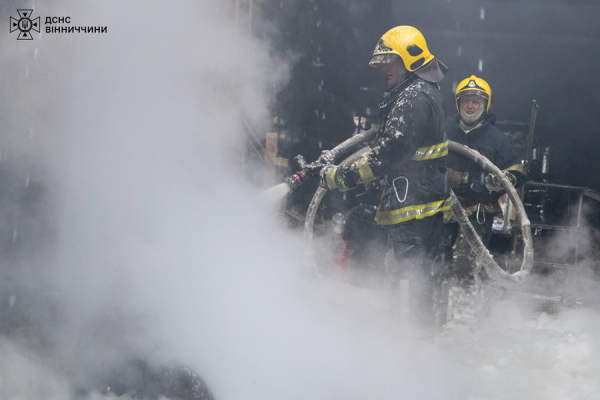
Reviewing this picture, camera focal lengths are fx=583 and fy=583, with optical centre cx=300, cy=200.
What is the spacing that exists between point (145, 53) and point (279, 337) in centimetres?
232

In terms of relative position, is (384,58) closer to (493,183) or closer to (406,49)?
(406,49)

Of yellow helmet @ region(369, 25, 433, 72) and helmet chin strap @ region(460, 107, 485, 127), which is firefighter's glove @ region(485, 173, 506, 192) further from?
yellow helmet @ region(369, 25, 433, 72)

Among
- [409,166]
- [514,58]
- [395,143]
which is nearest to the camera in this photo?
[395,143]

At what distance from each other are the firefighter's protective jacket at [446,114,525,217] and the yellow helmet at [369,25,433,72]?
129 centimetres

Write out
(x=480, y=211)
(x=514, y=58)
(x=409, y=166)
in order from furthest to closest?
(x=514, y=58), (x=480, y=211), (x=409, y=166)

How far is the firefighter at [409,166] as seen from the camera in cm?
412

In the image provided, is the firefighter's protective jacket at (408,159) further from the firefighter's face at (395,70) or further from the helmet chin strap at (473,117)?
the helmet chin strap at (473,117)

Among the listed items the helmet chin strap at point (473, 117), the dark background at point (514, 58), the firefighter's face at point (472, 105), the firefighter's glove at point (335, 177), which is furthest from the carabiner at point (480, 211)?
the dark background at point (514, 58)

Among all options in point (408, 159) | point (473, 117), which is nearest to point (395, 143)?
point (408, 159)

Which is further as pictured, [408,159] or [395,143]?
[408,159]

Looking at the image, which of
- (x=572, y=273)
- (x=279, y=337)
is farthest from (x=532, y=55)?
(x=279, y=337)

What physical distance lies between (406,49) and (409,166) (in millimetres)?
844

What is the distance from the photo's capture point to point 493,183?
4.98 m

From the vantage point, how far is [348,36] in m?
7.98
